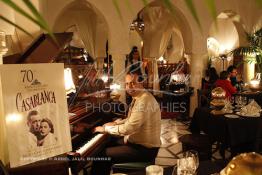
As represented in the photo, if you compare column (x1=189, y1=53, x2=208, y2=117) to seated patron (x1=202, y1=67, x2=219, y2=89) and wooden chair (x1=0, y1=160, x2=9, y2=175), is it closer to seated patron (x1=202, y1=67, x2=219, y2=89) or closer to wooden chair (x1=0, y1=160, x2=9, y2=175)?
seated patron (x1=202, y1=67, x2=219, y2=89)

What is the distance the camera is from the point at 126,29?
720cm

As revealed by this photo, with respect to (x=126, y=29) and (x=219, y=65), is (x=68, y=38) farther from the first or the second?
(x=219, y=65)

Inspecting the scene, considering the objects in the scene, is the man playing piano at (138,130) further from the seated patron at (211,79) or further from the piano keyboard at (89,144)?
the seated patron at (211,79)

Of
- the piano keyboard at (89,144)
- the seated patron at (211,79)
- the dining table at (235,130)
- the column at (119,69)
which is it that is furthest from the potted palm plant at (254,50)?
the piano keyboard at (89,144)

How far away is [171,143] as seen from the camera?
227 inches

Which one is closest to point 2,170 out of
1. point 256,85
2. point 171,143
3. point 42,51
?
point 42,51

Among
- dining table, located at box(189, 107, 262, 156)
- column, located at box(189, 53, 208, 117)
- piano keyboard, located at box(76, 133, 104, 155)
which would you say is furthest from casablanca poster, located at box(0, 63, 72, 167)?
column, located at box(189, 53, 208, 117)

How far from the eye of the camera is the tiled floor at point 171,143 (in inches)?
192

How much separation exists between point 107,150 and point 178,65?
9995 millimetres

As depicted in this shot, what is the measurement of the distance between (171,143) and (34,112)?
162 inches

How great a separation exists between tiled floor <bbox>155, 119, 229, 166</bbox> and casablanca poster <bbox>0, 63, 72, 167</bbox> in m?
2.80

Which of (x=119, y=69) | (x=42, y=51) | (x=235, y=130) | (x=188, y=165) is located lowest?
(x=235, y=130)

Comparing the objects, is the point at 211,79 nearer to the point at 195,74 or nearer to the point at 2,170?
the point at 195,74

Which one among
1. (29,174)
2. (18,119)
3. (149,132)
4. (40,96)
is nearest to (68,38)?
(40,96)
